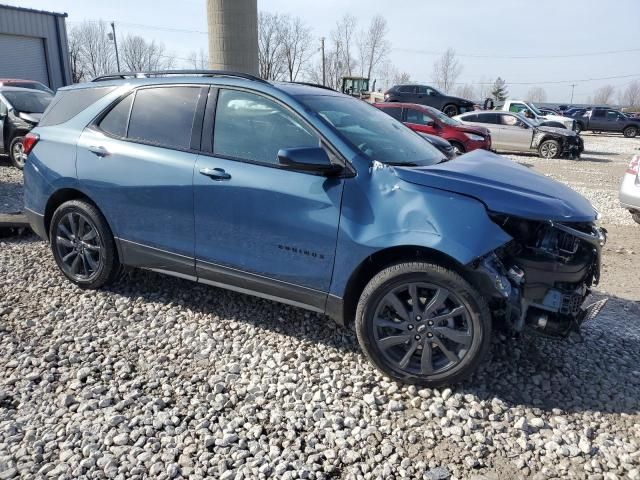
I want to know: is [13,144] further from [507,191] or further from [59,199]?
[507,191]

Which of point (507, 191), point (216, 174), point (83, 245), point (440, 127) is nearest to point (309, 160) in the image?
point (216, 174)

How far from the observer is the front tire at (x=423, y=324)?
9.43 ft

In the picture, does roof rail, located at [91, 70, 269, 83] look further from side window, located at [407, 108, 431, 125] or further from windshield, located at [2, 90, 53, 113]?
side window, located at [407, 108, 431, 125]

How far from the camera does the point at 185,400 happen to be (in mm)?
2912

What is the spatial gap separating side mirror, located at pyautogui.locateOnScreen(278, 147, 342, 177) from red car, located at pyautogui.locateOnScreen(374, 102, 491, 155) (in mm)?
11071

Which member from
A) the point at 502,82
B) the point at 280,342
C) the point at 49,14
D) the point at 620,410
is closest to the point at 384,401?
the point at 280,342

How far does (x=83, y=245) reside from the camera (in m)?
4.17

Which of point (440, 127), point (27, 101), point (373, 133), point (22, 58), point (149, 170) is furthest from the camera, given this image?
point (22, 58)

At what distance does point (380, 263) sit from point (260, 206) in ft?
2.84

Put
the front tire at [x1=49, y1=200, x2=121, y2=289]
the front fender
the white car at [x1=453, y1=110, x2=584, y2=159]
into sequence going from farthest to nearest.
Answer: the white car at [x1=453, y1=110, x2=584, y2=159] → the front tire at [x1=49, y1=200, x2=121, y2=289] → the front fender

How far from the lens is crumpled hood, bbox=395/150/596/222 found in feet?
9.41

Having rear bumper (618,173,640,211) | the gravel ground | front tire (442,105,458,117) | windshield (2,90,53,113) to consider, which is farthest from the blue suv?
front tire (442,105,458,117)

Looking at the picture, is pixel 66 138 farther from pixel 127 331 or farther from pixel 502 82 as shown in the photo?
pixel 502 82

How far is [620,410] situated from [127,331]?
3292 mm
